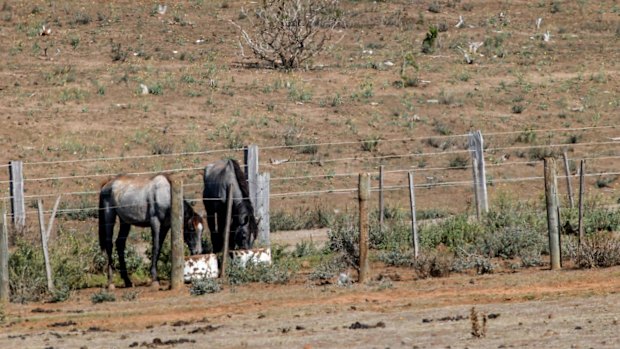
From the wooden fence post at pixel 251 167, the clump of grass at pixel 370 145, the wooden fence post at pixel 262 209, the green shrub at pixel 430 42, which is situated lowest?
the wooden fence post at pixel 262 209

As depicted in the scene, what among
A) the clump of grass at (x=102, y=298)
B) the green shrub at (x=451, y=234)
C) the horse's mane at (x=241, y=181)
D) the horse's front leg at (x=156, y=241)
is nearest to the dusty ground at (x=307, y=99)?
the green shrub at (x=451, y=234)

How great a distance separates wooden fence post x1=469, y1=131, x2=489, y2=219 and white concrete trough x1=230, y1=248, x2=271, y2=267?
199 inches

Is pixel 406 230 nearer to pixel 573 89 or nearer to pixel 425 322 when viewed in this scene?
pixel 425 322

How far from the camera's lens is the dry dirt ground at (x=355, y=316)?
1280cm

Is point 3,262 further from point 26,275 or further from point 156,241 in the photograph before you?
point 156,241

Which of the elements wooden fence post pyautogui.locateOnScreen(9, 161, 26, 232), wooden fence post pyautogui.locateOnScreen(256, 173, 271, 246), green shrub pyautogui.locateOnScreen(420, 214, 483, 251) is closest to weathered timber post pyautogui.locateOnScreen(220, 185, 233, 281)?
wooden fence post pyautogui.locateOnScreen(256, 173, 271, 246)

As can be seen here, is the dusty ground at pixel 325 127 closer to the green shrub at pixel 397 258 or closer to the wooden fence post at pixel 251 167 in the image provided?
the green shrub at pixel 397 258

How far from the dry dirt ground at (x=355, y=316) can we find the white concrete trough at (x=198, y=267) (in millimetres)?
508

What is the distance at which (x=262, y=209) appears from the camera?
20703 mm

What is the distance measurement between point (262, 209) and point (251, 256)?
8.80ft

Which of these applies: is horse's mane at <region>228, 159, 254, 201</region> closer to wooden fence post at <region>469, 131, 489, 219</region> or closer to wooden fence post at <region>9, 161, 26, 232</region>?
wooden fence post at <region>9, 161, 26, 232</region>

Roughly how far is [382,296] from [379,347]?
3.66 meters

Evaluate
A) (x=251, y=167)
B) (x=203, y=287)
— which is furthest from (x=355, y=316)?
→ (x=251, y=167)

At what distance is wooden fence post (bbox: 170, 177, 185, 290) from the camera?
55.8ft
